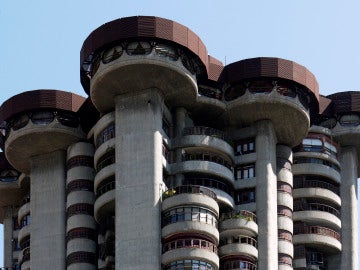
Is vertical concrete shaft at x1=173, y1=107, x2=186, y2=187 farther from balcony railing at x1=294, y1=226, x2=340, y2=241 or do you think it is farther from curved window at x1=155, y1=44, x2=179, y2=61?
balcony railing at x1=294, y1=226, x2=340, y2=241

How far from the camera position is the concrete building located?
465 ft

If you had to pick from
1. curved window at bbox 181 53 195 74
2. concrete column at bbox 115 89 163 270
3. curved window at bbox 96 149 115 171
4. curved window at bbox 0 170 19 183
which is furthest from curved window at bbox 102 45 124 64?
curved window at bbox 0 170 19 183

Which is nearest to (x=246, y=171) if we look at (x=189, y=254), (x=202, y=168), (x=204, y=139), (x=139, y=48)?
(x=204, y=139)

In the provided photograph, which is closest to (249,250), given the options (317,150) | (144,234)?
(144,234)

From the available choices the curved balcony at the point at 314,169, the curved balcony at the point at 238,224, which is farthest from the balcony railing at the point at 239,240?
the curved balcony at the point at 314,169

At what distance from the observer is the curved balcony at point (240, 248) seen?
5728 inches

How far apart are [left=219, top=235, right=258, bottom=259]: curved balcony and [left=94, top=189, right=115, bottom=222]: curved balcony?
14806mm

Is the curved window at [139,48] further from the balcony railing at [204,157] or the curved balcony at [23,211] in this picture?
the curved balcony at [23,211]

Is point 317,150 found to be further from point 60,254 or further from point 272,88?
point 60,254

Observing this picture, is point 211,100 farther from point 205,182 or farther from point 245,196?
point 245,196

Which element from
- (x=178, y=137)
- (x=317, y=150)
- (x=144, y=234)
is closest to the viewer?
(x=144, y=234)

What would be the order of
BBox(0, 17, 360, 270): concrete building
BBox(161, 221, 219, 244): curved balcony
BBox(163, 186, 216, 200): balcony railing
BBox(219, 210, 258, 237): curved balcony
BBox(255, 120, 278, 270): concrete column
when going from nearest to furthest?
1. BBox(161, 221, 219, 244): curved balcony
2. BBox(0, 17, 360, 270): concrete building
3. BBox(163, 186, 216, 200): balcony railing
4. BBox(219, 210, 258, 237): curved balcony
5. BBox(255, 120, 278, 270): concrete column

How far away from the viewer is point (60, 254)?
15562 cm

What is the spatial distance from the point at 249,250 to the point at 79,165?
26709mm
